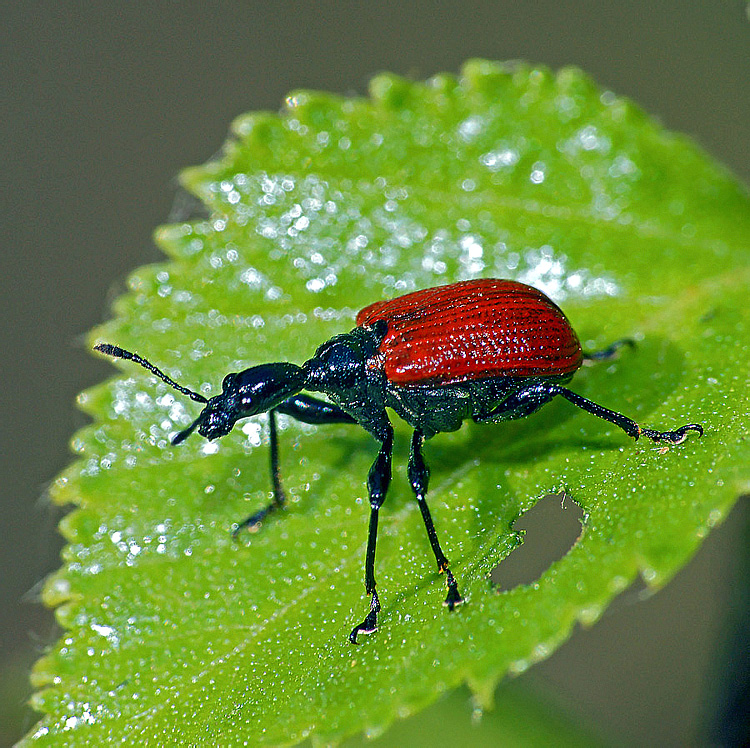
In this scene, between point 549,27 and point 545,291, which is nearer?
point 545,291

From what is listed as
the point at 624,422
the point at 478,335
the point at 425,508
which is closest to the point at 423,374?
the point at 478,335

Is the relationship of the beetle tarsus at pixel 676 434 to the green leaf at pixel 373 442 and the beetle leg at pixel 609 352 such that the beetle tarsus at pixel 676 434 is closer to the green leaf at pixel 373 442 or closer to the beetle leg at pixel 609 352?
the green leaf at pixel 373 442

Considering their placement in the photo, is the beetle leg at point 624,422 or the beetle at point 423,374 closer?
the beetle leg at point 624,422

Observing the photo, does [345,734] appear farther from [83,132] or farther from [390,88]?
[83,132]

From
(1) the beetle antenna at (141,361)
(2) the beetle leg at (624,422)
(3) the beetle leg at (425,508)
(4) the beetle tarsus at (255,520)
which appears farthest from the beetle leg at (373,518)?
(1) the beetle antenna at (141,361)

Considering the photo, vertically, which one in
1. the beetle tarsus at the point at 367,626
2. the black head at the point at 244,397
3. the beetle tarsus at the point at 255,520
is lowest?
the beetle tarsus at the point at 367,626

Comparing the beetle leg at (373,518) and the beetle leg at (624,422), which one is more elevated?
the beetle leg at (624,422)

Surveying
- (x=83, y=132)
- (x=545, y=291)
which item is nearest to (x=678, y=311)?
(x=545, y=291)

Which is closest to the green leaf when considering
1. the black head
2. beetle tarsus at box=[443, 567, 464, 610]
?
beetle tarsus at box=[443, 567, 464, 610]
